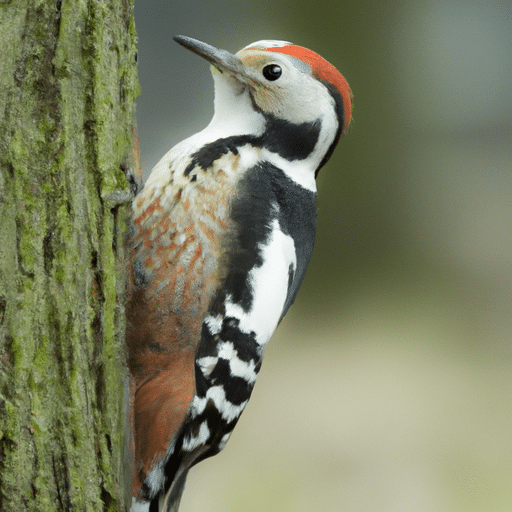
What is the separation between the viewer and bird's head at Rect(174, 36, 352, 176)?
171 centimetres

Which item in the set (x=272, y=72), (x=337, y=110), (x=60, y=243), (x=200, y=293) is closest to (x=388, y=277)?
(x=337, y=110)

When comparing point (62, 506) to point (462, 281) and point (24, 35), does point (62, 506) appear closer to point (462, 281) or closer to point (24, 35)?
point (24, 35)

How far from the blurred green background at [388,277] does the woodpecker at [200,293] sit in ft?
6.92

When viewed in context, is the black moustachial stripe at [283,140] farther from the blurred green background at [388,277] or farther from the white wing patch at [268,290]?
the blurred green background at [388,277]

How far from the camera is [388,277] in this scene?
6.31m

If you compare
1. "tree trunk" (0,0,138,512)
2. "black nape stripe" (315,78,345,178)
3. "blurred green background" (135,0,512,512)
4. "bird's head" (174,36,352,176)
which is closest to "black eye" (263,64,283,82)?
"bird's head" (174,36,352,176)

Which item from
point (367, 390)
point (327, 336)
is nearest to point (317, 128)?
point (367, 390)

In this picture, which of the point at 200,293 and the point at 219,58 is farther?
the point at 219,58

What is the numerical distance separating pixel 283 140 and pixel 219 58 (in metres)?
0.27

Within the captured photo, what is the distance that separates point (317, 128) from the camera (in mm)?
1754

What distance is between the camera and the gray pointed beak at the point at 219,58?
1.69 m

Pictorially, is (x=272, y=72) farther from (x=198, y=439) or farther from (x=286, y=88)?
(x=198, y=439)

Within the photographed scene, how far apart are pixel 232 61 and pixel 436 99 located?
4.44 m

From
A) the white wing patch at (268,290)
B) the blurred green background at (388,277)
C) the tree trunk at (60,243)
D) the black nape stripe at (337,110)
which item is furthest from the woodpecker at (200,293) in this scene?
the blurred green background at (388,277)
